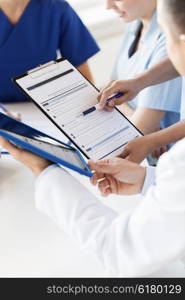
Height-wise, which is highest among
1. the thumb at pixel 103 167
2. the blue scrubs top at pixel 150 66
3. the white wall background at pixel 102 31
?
the thumb at pixel 103 167

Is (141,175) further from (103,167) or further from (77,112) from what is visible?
(77,112)

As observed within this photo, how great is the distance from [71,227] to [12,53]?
2.70 feet

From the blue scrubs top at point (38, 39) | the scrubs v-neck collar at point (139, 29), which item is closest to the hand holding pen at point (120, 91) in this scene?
the scrubs v-neck collar at point (139, 29)

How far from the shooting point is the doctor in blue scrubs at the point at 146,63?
4.04 ft

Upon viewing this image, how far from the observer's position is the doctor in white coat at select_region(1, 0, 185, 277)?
684mm

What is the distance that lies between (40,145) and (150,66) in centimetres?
56

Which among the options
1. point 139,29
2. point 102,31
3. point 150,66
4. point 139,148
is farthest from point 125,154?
point 102,31

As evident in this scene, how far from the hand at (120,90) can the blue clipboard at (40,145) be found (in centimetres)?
17

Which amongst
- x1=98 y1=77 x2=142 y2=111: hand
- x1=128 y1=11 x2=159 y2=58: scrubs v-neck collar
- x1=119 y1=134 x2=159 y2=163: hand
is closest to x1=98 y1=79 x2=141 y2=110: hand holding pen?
x1=98 y1=77 x2=142 y2=111: hand

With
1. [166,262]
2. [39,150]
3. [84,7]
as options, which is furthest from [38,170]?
[84,7]

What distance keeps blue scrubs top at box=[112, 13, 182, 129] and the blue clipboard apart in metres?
0.38

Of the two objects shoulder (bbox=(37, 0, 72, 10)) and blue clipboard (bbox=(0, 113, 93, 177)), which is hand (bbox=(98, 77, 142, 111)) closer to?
blue clipboard (bbox=(0, 113, 93, 177))

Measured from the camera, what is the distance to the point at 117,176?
0.94 m

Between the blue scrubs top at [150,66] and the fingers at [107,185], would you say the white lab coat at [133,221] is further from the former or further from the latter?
the blue scrubs top at [150,66]
